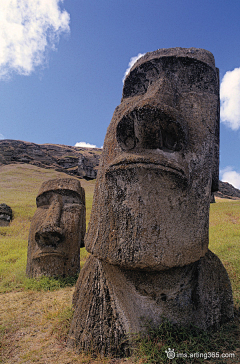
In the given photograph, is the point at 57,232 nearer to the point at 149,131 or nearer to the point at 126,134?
the point at 126,134

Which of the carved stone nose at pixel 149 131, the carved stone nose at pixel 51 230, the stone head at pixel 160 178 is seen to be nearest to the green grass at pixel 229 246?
the stone head at pixel 160 178

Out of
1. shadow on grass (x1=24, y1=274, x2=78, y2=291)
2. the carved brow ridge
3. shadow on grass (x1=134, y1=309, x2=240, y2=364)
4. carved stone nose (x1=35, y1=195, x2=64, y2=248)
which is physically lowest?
shadow on grass (x1=24, y1=274, x2=78, y2=291)

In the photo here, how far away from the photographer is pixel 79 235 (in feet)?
17.0

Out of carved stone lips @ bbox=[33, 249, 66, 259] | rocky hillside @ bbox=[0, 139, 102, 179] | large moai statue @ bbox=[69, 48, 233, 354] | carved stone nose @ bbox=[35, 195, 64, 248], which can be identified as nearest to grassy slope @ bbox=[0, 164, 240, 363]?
A: large moai statue @ bbox=[69, 48, 233, 354]

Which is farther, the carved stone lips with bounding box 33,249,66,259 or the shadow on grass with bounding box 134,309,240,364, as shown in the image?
the carved stone lips with bounding box 33,249,66,259

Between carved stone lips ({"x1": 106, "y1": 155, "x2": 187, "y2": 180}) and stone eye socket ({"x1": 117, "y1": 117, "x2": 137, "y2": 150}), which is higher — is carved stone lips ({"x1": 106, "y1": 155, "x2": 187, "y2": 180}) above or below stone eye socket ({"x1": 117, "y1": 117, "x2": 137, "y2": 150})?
below

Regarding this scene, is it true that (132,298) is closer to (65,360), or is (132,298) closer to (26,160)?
(65,360)

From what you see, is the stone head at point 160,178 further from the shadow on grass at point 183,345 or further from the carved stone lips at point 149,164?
the shadow on grass at point 183,345

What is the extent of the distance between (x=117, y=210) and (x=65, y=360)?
1.42m

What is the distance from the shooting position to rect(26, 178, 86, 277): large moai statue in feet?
15.7

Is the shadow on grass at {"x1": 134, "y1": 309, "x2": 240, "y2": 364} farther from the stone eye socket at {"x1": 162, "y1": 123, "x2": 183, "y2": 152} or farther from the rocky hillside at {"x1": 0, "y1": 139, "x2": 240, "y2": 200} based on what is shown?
the rocky hillside at {"x1": 0, "y1": 139, "x2": 240, "y2": 200}

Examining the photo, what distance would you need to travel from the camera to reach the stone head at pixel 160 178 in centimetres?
193

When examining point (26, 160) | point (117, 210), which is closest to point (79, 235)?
point (117, 210)

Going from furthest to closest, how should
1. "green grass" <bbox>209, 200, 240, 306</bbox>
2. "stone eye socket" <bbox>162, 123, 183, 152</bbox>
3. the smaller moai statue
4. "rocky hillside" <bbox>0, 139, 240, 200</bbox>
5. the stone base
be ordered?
1. "rocky hillside" <bbox>0, 139, 240, 200</bbox>
2. the smaller moai statue
3. "green grass" <bbox>209, 200, 240, 306</bbox>
4. the stone base
5. "stone eye socket" <bbox>162, 123, 183, 152</bbox>
